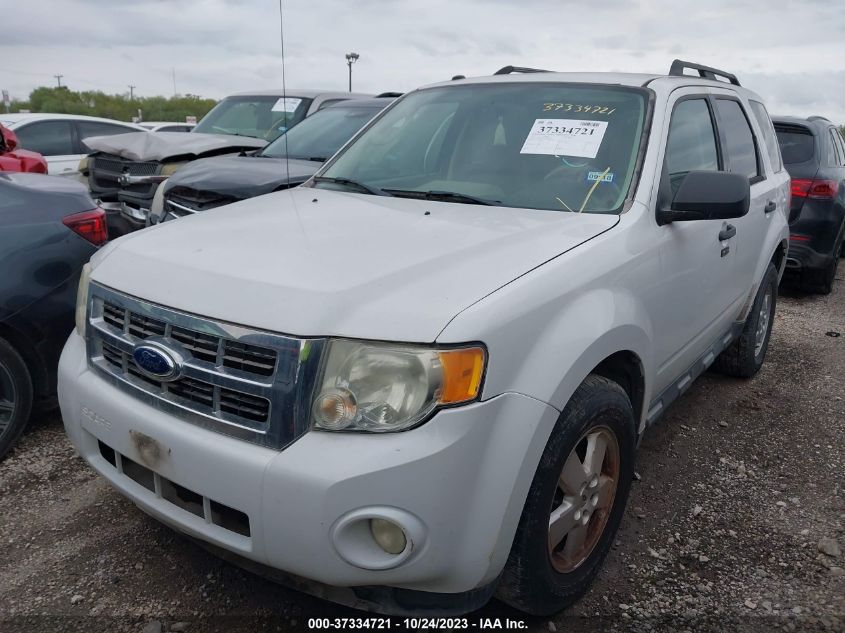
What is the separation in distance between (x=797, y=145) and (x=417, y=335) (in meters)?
6.33

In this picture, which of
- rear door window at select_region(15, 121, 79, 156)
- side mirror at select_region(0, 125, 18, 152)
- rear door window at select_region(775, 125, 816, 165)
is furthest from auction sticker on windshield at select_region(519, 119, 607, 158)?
rear door window at select_region(15, 121, 79, 156)

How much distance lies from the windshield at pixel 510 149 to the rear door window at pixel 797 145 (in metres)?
4.55

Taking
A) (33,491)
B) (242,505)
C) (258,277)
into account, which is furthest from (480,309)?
(33,491)

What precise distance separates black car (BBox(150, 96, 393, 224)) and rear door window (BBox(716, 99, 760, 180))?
2.55m

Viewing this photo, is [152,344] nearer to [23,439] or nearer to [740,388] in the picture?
[23,439]

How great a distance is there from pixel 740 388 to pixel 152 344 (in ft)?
12.3

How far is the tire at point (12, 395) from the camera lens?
316 cm

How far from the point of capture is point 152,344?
2.05 m

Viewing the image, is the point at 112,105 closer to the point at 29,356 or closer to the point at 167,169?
the point at 167,169

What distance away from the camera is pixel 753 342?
4.41 metres

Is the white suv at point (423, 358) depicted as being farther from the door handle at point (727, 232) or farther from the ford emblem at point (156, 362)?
the door handle at point (727, 232)

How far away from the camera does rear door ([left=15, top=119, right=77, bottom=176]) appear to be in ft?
31.9

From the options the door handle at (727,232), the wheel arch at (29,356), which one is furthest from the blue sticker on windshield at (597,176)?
the wheel arch at (29,356)

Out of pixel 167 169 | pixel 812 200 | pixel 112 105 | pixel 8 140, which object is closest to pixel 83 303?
pixel 167 169
